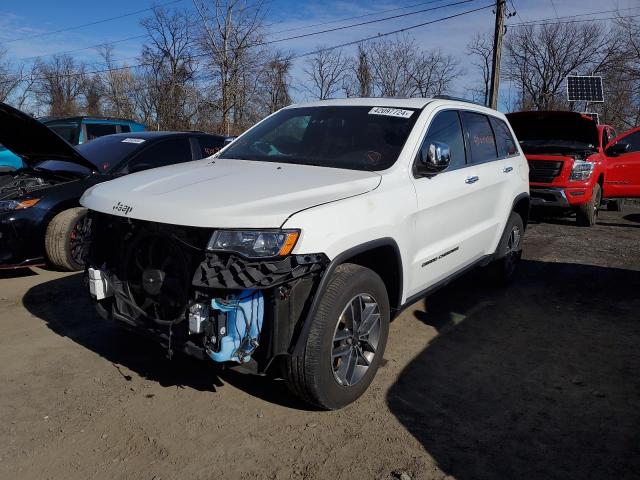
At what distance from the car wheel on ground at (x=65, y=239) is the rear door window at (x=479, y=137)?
12.8ft

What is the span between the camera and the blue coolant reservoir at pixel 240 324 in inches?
107

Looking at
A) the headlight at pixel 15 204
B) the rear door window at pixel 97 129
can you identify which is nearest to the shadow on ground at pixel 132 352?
the headlight at pixel 15 204

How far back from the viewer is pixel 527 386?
3.62m

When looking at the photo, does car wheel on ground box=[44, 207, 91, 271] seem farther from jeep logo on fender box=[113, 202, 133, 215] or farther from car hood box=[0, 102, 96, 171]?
jeep logo on fender box=[113, 202, 133, 215]

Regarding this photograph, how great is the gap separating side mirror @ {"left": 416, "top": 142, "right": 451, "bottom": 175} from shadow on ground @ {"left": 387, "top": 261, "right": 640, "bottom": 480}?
1.38 metres

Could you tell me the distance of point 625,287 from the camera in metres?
6.05

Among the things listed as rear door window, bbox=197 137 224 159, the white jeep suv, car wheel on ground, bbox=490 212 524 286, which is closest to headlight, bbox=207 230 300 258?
the white jeep suv

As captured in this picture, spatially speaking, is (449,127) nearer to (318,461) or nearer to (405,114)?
(405,114)

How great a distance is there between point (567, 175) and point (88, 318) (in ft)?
26.7

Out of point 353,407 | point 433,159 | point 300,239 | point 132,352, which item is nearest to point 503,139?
point 433,159

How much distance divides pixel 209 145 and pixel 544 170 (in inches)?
233

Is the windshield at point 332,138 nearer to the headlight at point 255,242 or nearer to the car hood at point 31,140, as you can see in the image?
the headlight at point 255,242

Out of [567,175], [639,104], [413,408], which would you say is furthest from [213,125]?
[413,408]

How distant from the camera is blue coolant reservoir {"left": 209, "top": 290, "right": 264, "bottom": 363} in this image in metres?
2.71
